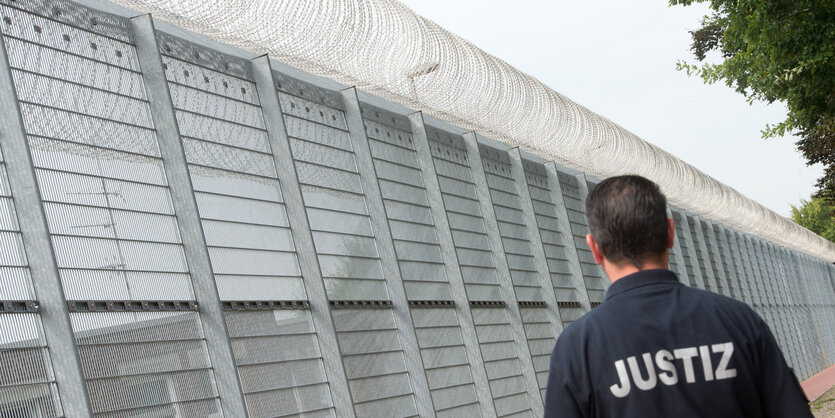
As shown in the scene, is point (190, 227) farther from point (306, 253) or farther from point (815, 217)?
point (815, 217)

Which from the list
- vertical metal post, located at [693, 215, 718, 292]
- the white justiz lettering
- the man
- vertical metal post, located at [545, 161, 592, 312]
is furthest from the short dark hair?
vertical metal post, located at [693, 215, 718, 292]

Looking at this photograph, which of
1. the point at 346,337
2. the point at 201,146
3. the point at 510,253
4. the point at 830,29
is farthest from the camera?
the point at 510,253

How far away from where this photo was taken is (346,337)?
31.9 ft

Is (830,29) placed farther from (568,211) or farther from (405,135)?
(568,211)

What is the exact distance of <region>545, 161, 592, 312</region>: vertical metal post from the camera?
1667cm

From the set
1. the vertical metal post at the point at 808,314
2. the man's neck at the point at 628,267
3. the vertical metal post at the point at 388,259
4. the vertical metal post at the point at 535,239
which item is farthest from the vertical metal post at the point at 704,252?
the man's neck at the point at 628,267

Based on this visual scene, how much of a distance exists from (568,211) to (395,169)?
6460mm

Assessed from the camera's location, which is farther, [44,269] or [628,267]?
[44,269]

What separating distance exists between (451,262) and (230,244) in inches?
168

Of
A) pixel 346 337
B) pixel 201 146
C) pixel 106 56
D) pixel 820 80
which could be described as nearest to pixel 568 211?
pixel 820 80

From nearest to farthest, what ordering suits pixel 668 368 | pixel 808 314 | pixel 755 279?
pixel 668 368 < pixel 755 279 < pixel 808 314

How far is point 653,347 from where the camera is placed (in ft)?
8.20

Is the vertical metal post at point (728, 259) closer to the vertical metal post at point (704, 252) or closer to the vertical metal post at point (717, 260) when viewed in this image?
the vertical metal post at point (717, 260)

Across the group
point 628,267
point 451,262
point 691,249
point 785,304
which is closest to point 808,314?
point 785,304
